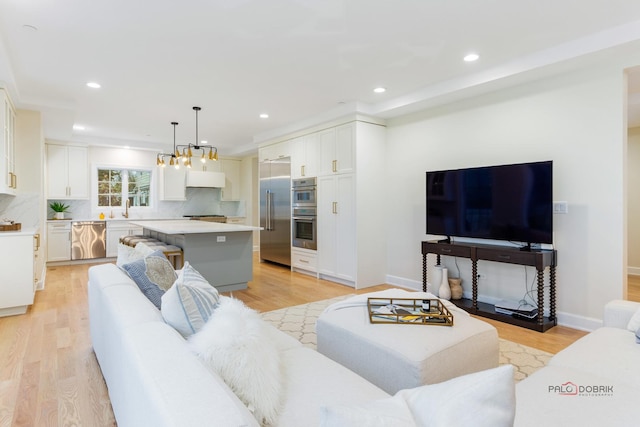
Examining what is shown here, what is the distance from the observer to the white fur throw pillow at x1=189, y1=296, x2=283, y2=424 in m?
1.11

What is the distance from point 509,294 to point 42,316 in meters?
4.87

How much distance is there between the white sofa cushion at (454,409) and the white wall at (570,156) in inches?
126

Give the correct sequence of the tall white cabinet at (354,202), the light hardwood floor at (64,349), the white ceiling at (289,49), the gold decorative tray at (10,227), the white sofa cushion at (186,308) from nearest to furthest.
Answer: the white sofa cushion at (186,308)
the light hardwood floor at (64,349)
the white ceiling at (289,49)
the gold decorative tray at (10,227)
the tall white cabinet at (354,202)

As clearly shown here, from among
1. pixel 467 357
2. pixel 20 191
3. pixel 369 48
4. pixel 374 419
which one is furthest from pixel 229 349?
pixel 20 191

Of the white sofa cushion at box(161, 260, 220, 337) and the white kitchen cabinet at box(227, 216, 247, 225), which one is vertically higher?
the white kitchen cabinet at box(227, 216, 247, 225)

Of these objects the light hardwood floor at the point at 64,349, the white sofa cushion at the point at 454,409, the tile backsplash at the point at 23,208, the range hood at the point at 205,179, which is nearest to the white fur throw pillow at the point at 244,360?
the white sofa cushion at the point at 454,409

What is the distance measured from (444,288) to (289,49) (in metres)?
3.00

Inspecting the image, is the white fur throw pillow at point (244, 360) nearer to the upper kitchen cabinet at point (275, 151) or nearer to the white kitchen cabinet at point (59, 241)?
the upper kitchen cabinet at point (275, 151)

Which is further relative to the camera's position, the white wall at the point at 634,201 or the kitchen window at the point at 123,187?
Result: the kitchen window at the point at 123,187

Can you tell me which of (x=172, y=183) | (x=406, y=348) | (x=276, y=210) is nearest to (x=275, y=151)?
(x=276, y=210)

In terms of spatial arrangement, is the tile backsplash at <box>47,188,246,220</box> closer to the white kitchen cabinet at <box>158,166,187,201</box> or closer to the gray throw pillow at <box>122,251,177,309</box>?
the white kitchen cabinet at <box>158,166,187,201</box>

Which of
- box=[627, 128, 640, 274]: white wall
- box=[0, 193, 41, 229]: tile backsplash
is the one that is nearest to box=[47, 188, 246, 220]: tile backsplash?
box=[0, 193, 41, 229]: tile backsplash

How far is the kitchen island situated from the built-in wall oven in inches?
47.3

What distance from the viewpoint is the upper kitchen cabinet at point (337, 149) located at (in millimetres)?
Answer: 4828
